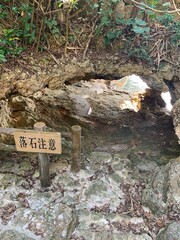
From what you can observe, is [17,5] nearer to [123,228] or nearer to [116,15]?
[116,15]

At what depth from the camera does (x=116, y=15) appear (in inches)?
233

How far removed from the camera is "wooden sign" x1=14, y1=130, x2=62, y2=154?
3.28m

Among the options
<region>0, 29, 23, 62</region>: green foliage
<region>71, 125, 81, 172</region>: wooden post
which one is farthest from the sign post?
<region>0, 29, 23, 62</region>: green foliage

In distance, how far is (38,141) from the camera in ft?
10.9

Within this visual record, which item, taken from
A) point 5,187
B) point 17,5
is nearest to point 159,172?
point 5,187

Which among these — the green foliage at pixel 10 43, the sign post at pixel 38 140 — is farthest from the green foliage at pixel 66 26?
the sign post at pixel 38 140

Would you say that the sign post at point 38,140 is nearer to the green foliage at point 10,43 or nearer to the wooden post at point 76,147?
the wooden post at point 76,147

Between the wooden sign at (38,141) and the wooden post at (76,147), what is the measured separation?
43 centimetres

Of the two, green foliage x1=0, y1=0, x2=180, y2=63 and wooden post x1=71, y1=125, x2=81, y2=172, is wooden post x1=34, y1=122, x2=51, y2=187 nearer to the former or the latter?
wooden post x1=71, y1=125, x2=81, y2=172

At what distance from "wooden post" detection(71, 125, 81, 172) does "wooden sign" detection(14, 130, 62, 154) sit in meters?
0.43

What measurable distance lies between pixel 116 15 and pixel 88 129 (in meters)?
2.92

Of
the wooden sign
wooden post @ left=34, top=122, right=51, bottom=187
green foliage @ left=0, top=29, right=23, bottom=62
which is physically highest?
green foliage @ left=0, top=29, right=23, bottom=62

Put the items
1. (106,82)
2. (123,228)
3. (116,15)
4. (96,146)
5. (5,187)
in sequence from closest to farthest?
(123,228) < (5,187) < (96,146) < (116,15) < (106,82)

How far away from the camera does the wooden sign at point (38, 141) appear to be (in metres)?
3.28
